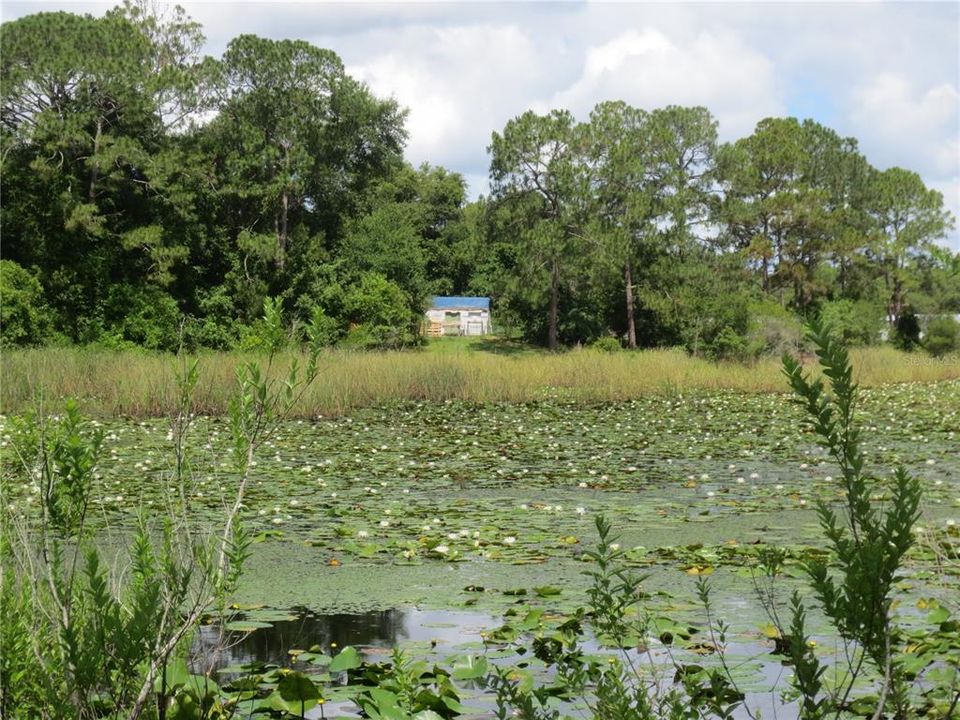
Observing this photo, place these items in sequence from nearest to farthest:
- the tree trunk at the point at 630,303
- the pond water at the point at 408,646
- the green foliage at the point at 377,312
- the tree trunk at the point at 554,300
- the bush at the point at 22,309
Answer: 1. the pond water at the point at 408,646
2. the bush at the point at 22,309
3. the green foliage at the point at 377,312
4. the tree trunk at the point at 630,303
5. the tree trunk at the point at 554,300

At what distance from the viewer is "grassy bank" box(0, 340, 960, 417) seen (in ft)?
49.9

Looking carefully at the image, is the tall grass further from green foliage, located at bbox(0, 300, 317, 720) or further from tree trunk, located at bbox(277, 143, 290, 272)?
tree trunk, located at bbox(277, 143, 290, 272)

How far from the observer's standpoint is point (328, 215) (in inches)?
1489

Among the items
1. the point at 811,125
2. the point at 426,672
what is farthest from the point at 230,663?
the point at 811,125

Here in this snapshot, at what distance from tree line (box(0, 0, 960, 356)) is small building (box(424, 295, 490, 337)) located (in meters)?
6.69

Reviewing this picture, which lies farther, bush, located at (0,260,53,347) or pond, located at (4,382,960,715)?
bush, located at (0,260,53,347)

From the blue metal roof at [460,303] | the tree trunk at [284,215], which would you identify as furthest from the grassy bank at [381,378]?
the blue metal roof at [460,303]

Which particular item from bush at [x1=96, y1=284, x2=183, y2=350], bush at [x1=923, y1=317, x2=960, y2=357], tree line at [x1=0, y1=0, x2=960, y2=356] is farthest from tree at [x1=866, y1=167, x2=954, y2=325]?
→ bush at [x1=96, y1=284, x2=183, y2=350]

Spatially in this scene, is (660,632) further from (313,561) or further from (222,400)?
(222,400)

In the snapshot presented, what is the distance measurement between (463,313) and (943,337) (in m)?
23.6

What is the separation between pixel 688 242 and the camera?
41969mm

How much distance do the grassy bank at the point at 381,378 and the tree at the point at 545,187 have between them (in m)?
17.7

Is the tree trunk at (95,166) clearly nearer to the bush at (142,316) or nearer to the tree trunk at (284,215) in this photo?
the bush at (142,316)

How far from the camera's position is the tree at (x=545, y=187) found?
132 feet
